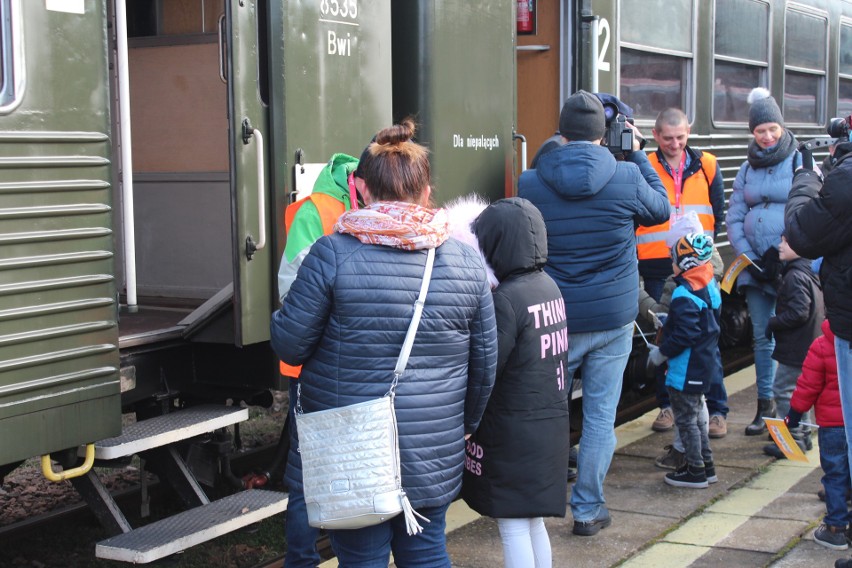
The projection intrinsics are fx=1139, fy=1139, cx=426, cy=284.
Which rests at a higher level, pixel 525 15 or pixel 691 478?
pixel 525 15

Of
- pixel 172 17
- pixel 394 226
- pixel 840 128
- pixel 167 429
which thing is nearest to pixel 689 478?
pixel 840 128

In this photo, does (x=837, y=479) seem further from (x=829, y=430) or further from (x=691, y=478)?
(x=691, y=478)

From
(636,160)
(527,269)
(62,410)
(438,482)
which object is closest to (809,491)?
(636,160)

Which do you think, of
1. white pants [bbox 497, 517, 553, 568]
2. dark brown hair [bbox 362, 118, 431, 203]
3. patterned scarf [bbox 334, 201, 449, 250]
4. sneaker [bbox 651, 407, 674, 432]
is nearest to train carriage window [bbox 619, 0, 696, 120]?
sneaker [bbox 651, 407, 674, 432]

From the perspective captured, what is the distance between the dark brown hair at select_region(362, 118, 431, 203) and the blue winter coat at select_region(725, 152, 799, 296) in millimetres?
3718

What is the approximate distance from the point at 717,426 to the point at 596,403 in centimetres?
190

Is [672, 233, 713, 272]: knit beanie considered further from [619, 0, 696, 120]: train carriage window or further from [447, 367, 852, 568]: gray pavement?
[619, 0, 696, 120]: train carriage window

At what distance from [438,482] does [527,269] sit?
0.91 meters

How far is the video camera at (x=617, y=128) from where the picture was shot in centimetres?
526

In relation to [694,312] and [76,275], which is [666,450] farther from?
[76,275]

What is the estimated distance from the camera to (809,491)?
5.41 meters

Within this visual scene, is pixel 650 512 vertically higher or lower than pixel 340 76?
lower

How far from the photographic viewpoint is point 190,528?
4109 millimetres

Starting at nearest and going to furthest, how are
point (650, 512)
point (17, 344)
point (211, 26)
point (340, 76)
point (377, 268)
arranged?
→ point (377, 268)
point (17, 344)
point (340, 76)
point (650, 512)
point (211, 26)
